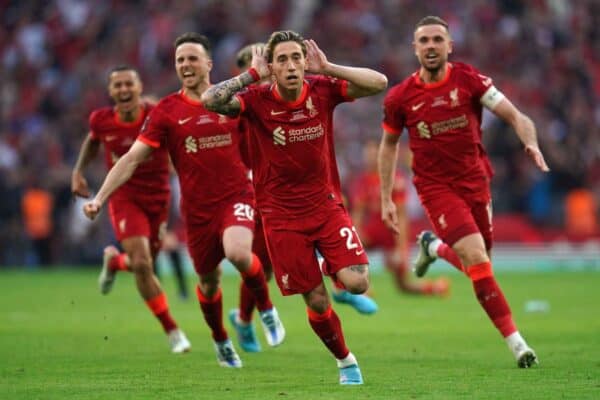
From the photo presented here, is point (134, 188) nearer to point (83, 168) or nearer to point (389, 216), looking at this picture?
point (83, 168)

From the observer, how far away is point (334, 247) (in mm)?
10016

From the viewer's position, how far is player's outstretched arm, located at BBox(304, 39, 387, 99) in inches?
390

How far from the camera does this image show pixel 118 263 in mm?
15008

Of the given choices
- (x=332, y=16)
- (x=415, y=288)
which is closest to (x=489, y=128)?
(x=332, y=16)

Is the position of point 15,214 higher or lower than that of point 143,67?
lower

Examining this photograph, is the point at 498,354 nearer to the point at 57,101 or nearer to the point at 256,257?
the point at 256,257

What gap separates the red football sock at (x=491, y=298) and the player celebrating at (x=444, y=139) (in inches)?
3.2

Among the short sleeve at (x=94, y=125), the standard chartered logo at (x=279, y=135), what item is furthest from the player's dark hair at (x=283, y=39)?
the short sleeve at (x=94, y=125)

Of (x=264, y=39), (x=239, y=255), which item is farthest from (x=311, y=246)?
(x=264, y=39)

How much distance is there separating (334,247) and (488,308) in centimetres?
195

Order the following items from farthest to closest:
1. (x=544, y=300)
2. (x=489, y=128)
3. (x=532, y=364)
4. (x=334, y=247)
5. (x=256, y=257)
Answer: (x=489, y=128), (x=544, y=300), (x=256, y=257), (x=532, y=364), (x=334, y=247)

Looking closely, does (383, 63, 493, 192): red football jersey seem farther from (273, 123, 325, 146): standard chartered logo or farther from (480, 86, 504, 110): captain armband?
(273, 123, 325, 146): standard chartered logo

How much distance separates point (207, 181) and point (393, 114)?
5.99ft

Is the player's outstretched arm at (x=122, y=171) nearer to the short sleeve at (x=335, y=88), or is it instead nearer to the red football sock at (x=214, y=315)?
the red football sock at (x=214, y=315)
